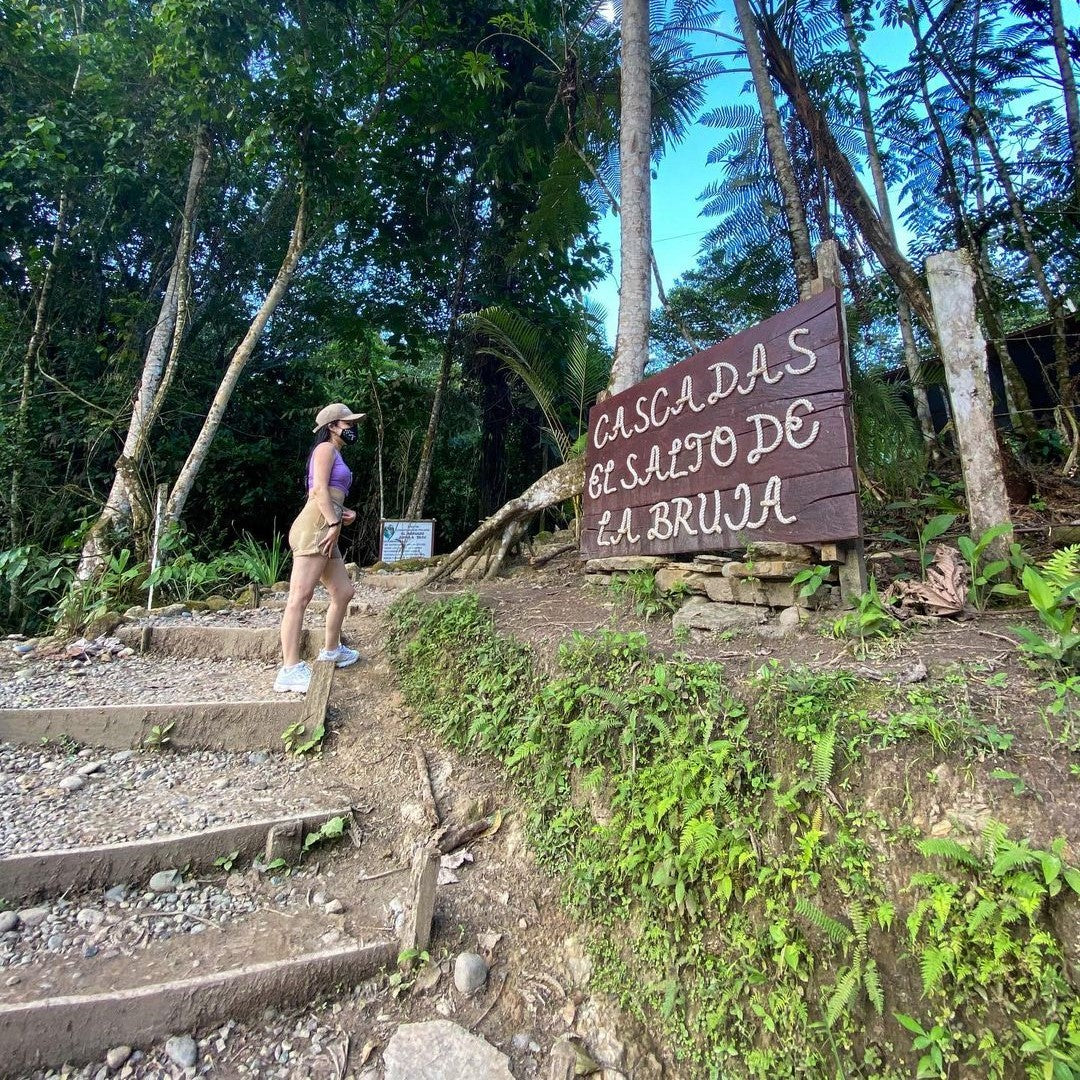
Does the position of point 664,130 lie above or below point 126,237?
above

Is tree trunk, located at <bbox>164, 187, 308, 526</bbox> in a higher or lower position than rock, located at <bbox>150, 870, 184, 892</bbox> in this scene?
higher

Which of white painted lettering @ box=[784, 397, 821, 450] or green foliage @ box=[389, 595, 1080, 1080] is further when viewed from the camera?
white painted lettering @ box=[784, 397, 821, 450]

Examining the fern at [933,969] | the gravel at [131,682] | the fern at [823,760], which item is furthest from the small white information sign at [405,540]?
the fern at [933,969]

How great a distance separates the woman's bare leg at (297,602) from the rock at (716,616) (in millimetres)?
2049

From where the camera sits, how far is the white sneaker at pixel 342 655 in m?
3.38

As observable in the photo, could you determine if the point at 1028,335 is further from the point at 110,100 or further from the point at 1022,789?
the point at 110,100

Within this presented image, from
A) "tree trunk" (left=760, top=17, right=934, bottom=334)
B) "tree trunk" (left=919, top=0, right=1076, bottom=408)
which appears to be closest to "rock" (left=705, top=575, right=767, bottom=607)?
"tree trunk" (left=760, top=17, right=934, bottom=334)

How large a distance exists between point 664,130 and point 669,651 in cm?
724

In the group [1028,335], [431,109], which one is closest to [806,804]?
[1028,335]

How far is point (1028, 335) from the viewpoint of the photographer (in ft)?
18.9

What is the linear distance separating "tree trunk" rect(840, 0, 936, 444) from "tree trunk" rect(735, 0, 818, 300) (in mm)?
1167

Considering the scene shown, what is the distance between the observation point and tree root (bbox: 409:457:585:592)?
4.66 metres

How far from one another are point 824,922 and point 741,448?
210cm

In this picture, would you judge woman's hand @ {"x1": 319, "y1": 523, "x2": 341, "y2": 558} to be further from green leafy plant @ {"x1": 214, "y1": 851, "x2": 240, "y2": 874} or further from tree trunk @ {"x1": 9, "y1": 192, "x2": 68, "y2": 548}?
tree trunk @ {"x1": 9, "y1": 192, "x2": 68, "y2": 548}
